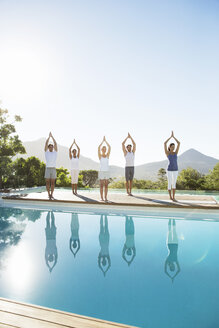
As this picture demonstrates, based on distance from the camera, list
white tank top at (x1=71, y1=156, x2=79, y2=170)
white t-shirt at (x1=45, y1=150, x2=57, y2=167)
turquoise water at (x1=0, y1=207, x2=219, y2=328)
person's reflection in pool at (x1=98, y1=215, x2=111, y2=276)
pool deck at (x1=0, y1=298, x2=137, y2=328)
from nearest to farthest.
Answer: pool deck at (x1=0, y1=298, x2=137, y2=328), turquoise water at (x1=0, y1=207, x2=219, y2=328), person's reflection in pool at (x1=98, y1=215, x2=111, y2=276), white t-shirt at (x1=45, y1=150, x2=57, y2=167), white tank top at (x1=71, y1=156, x2=79, y2=170)

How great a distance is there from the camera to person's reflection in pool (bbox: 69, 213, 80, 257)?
3.53m

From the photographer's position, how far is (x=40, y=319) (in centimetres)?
160

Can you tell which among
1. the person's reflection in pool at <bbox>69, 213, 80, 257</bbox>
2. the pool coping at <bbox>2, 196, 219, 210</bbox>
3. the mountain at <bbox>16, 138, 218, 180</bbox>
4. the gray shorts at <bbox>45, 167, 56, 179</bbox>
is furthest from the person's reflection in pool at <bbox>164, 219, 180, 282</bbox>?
the mountain at <bbox>16, 138, 218, 180</bbox>

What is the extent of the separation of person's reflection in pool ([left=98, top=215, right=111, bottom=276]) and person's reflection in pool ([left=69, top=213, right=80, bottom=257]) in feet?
1.17

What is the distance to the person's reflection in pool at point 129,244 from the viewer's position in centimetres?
318

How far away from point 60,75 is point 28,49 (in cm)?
308

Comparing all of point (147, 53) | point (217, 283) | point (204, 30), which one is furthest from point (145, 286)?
point (147, 53)

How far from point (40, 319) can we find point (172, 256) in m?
2.06

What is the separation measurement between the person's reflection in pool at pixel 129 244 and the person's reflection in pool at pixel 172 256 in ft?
1.49

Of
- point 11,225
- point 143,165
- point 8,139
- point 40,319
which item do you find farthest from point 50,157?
point 143,165

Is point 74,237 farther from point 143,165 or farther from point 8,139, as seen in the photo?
point 143,165

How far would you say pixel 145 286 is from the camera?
239 centimetres

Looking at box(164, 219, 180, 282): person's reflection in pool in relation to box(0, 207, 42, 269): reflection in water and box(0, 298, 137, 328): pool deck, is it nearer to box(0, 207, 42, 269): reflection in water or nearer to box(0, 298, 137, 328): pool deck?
box(0, 298, 137, 328): pool deck

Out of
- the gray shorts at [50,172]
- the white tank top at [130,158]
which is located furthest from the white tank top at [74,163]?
the white tank top at [130,158]
